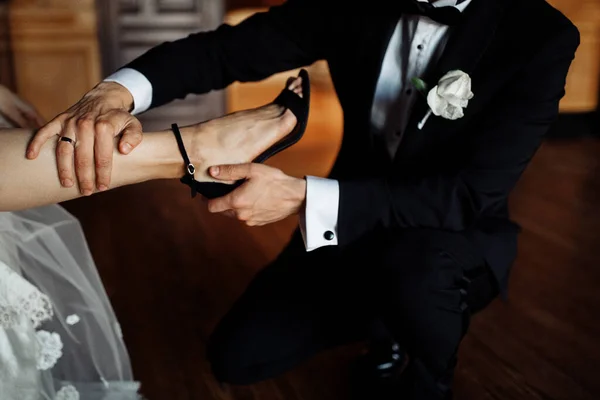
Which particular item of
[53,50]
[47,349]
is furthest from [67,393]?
[53,50]

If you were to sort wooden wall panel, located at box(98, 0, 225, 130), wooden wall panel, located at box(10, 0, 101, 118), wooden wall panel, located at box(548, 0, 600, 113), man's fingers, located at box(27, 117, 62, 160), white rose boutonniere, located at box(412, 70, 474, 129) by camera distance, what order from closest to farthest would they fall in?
man's fingers, located at box(27, 117, 62, 160), white rose boutonniere, located at box(412, 70, 474, 129), wooden wall panel, located at box(10, 0, 101, 118), wooden wall panel, located at box(98, 0, 225, 130), wooden wall panel, located at box(548, 0, 600, 113)

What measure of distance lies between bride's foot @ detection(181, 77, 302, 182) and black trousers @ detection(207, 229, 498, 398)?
268mm

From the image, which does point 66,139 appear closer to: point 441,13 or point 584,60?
point 441,13

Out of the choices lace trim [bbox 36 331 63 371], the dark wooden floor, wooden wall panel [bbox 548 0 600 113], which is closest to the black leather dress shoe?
the dark wooden floor

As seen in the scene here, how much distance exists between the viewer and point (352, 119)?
1.45 meters

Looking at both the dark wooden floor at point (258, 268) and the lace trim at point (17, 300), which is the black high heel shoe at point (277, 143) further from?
the dark wooden floor at point (258, 268)

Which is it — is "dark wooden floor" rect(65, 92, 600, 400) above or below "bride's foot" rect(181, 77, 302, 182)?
below

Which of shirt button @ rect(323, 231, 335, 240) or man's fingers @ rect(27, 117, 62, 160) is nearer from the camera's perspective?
man's fingers @ rect(27, 117, 62, 160)

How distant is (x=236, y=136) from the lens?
48.3 inches

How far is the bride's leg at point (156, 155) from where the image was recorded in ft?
3.51

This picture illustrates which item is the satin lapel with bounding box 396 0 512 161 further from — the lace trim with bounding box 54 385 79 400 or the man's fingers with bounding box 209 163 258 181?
the lace trim with bounding box 54 385 79 400

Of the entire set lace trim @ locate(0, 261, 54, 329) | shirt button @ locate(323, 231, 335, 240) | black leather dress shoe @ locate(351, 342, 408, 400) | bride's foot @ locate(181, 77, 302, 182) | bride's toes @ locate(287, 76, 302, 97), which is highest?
bride's toes @ locate(287, 76, 302, 97)

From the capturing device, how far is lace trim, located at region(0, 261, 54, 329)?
1.07m

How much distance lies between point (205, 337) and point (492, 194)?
36.6 inches
